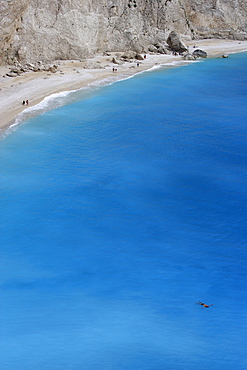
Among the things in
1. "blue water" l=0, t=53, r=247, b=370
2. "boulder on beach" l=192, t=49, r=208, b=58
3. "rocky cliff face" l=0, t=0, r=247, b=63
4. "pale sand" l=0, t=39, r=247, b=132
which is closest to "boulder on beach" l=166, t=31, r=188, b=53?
"rocky cliff face" l=0, t=0, r=247, b=63

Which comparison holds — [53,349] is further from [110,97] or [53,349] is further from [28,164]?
[110,97]

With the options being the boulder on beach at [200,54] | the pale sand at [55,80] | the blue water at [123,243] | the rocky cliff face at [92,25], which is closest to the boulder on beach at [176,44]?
the rocky cliff face at [92,25]

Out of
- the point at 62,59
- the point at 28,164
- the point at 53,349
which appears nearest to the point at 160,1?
the point at 62,59

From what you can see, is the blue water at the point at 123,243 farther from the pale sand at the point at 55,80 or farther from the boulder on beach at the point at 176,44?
the boulder on beach at the point at 176,44

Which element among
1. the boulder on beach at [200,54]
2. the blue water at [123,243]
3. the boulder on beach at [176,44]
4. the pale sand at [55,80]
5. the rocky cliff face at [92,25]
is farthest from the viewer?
the boulder on beach at [176,44]

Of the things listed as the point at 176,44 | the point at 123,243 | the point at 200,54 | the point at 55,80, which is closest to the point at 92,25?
the point at 55,80

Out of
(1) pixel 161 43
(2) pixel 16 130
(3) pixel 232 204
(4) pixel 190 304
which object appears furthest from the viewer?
(1) pixel 161 43
